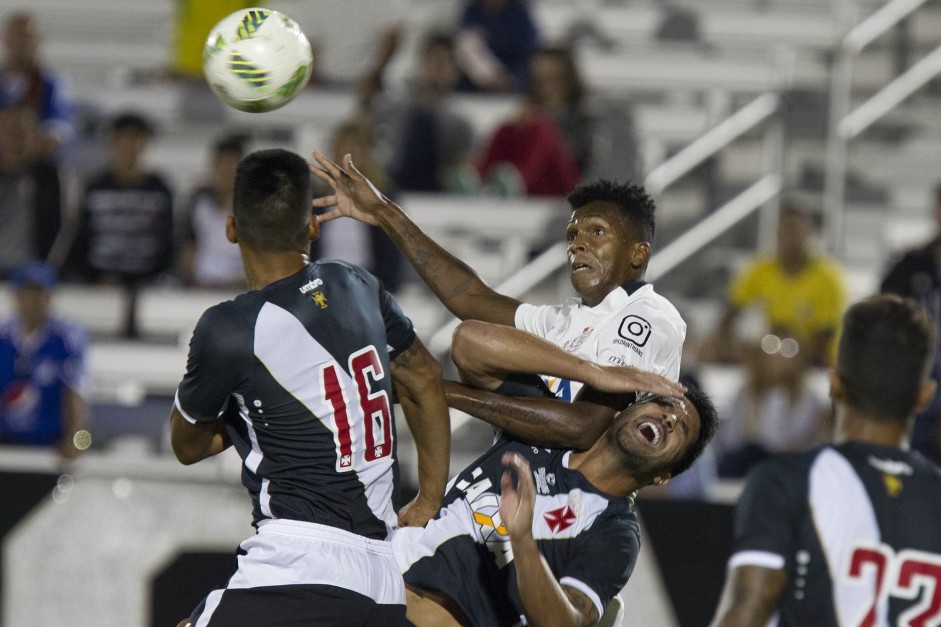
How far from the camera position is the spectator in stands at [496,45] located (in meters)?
11.4

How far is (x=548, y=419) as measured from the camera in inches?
180

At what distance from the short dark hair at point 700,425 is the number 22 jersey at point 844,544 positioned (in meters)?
0.87

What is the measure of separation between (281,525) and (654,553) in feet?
10.1

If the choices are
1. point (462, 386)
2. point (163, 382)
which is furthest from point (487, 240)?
point (462, 386)

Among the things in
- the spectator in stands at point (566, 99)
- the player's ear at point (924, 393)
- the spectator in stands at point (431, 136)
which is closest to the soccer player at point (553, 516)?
the player's ear at point (924, 393)

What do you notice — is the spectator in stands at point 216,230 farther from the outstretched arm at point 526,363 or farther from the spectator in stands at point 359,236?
the outstretched arm at point 526,363

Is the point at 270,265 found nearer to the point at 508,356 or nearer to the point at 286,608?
the point at 508,356

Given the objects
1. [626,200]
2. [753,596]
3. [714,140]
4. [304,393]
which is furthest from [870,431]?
[714,140]

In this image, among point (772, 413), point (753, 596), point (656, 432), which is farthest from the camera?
point (772, 413)

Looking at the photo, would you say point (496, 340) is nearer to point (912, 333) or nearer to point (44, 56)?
point (912, 333)

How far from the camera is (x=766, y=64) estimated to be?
1188 centimetres

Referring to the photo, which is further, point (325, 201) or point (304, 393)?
point (325, 201)

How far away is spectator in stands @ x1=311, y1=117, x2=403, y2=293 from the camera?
8.91 metres

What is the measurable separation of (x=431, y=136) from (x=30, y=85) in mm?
3099
